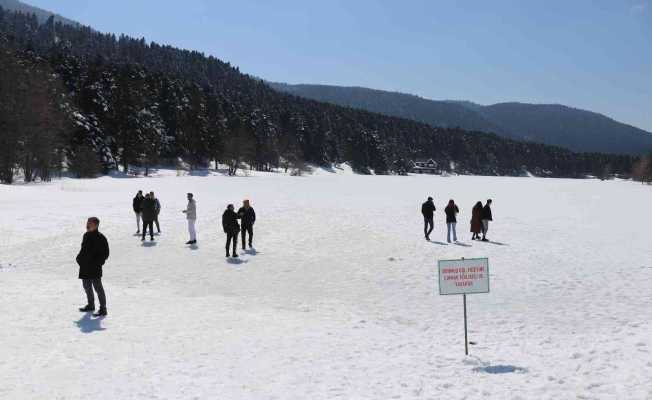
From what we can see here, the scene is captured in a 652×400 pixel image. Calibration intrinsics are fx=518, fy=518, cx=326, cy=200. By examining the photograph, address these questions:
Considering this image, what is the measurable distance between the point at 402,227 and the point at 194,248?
37.5 feet

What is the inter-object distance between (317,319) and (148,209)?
11.3 meters

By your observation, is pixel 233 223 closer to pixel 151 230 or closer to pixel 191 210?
pixel 191 210

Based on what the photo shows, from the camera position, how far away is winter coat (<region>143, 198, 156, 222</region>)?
66.0 feet

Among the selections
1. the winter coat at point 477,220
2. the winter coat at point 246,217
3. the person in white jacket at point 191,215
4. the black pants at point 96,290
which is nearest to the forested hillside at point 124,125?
the person in white jacket at point 191,215

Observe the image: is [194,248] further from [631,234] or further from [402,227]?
[631,234]

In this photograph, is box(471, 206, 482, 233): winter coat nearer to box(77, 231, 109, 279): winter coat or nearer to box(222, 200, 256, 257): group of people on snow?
box(222, 200, 256, 257): group of people on snow

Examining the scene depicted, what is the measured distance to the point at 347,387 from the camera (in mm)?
7488

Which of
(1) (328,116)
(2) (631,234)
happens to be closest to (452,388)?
(2) (631,234)

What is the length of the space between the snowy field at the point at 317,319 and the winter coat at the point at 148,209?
1068 mm

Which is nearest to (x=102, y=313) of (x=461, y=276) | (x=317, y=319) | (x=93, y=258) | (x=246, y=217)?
(x=93, y=258)

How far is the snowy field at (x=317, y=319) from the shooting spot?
7.56 meters

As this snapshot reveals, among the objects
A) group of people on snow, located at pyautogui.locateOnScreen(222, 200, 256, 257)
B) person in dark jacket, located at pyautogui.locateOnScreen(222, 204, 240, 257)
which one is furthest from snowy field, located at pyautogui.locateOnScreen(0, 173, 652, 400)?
person in dark jacket, located at pyautogui.locateOnScreen(222, 204, 240, 257)

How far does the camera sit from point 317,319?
1149 cm

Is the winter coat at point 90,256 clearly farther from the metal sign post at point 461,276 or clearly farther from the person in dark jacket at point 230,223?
the person in dark jacket at point 230,223
